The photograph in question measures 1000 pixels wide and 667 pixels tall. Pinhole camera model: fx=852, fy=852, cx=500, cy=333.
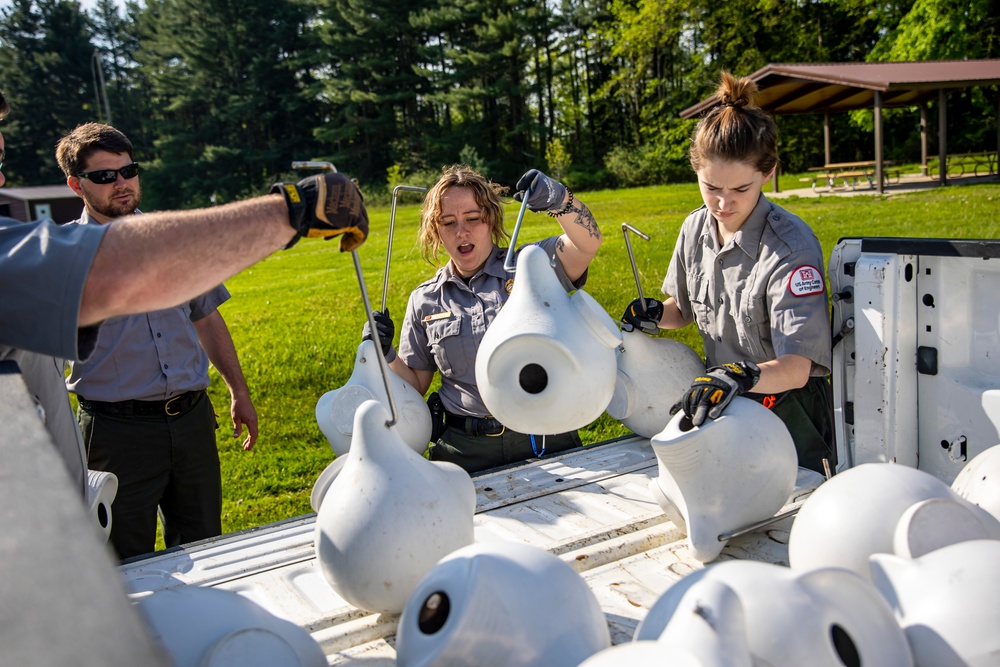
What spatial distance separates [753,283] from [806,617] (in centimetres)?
172

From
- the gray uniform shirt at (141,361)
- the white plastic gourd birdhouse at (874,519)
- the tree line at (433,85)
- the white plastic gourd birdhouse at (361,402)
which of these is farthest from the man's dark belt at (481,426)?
the tree line at (433,85)

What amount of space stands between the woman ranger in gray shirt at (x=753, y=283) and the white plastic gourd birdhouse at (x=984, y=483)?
640 millimetres

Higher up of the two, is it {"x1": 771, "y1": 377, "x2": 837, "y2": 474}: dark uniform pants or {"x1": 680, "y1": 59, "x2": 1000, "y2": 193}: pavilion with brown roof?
{"x1": 680, "y1": 59, "x2": 1000, "y2": 193}: pavilion with brown roof

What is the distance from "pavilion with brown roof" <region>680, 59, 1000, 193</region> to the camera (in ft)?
58.6

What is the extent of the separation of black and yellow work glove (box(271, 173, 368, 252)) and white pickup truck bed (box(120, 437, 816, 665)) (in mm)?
1005

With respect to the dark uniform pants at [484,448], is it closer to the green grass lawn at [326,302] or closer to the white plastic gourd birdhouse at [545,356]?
the white plastic gourd birdhouse at [545,356]


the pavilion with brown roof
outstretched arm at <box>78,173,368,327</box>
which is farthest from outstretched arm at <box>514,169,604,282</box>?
the pavilion with brown roof

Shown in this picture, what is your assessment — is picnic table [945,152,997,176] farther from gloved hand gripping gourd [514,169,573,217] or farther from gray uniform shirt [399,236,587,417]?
gloved hand gripping gourd [514,169,573,217]

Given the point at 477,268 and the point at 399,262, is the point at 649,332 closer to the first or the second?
the point at 477,268

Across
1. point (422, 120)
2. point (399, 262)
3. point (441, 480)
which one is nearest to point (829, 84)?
Result: point (399, 262)

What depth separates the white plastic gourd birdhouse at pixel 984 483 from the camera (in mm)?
2113

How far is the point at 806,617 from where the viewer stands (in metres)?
1.46

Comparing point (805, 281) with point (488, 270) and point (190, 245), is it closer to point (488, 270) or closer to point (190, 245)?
point (488, 270)

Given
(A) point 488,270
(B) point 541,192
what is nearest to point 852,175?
(A) point 488,270
